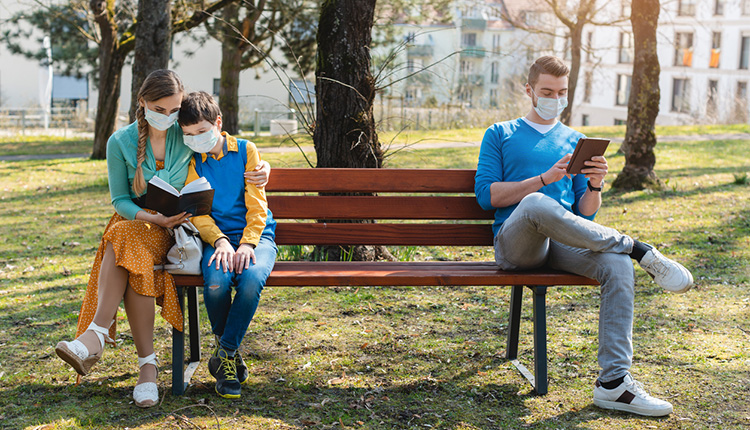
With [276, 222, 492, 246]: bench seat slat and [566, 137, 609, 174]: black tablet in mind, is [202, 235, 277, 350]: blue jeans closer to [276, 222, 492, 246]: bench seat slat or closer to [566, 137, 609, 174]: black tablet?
[276, 222, 492, 246]: bench seat slat

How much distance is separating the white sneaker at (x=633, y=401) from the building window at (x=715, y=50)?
40146 mm

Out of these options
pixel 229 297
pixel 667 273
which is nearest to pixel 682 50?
pixel 667 273

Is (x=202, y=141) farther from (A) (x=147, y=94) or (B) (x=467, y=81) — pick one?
(B) (x=467, y=81)

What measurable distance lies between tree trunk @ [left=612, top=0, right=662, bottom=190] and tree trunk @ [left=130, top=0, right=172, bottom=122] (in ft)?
18.5

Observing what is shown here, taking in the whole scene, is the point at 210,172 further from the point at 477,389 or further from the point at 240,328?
the point at 477,389

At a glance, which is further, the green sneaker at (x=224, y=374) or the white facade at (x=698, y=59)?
the white facade at (x=698, y=59)

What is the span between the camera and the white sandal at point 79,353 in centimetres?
292

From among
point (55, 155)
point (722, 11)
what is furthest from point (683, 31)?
point (55, 155)

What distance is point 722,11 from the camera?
1533 inches

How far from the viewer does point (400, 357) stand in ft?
12.6

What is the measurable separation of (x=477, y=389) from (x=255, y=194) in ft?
4.49

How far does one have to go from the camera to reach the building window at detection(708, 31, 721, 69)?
127 ft

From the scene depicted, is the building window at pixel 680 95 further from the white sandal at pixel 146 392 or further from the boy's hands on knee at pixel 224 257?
the white sandal at pixel 146 392

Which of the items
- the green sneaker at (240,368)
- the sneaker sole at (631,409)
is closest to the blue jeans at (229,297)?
the green sneaker at (240,368)
